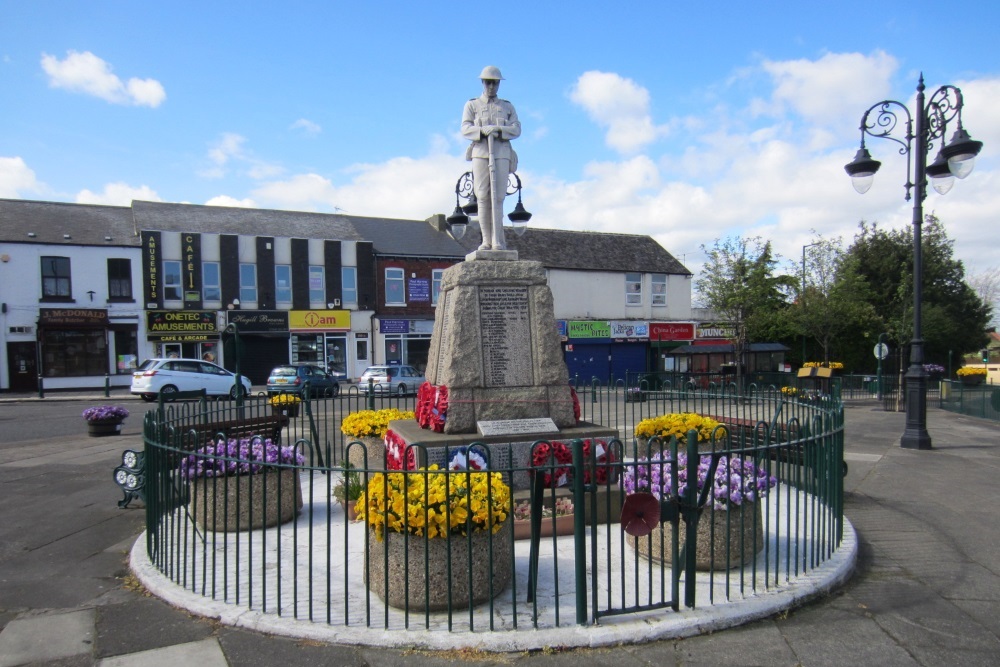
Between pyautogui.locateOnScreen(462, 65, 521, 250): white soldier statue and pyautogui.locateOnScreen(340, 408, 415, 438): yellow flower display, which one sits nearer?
pyautogui.locateOnScreen(462, 65, 521, 250): white soldier statue

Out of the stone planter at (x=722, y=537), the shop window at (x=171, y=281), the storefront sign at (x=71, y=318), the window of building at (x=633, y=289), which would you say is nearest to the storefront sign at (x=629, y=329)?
the window of building at (x=633, y=289)

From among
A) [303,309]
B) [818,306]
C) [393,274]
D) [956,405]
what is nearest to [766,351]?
[818,306]

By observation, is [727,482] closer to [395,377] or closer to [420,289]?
[395,377]

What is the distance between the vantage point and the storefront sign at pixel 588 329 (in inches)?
1430

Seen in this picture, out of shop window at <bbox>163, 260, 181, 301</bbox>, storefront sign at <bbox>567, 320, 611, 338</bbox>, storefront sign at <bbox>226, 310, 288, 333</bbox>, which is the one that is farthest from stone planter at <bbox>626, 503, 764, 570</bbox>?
storefront sign at <bbox>567, 320, 611, 338</bbox>

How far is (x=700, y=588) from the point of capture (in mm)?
4840

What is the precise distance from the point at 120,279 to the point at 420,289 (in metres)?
13.6

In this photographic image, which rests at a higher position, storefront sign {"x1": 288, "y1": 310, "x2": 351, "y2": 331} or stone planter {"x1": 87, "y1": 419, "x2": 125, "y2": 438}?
storefront sign {"x1": 288, "y1": 310, "x2": 351, "y2": 331}

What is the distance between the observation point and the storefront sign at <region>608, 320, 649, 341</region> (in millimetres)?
37594

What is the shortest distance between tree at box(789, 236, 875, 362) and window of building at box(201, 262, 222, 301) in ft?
85.6

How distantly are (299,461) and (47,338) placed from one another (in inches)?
1084

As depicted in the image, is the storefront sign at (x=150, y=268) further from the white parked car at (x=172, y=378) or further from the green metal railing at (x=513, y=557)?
the green metal railing at (x=513, y=557)

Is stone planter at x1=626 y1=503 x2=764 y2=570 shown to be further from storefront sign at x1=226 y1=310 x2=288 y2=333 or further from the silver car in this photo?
storefront sign at x1=226 y1=310 x2=288 y2=333

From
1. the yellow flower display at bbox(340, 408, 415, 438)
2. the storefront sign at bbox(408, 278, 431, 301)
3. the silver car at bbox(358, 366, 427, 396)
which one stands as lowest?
the silver car at bbox(358, 366, 427, 396)
